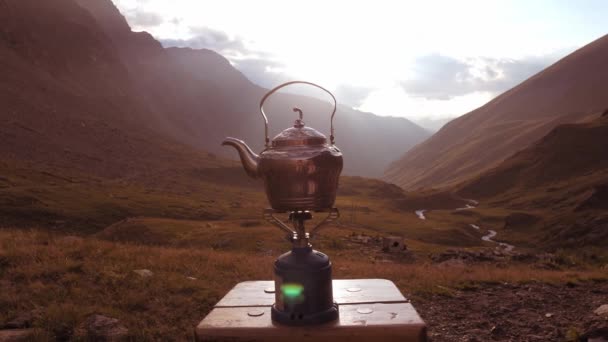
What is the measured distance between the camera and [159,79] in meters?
172

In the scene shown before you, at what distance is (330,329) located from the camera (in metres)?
2.92

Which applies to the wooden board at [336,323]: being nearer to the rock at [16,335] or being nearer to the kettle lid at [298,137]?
the kettle lid at [298,137]

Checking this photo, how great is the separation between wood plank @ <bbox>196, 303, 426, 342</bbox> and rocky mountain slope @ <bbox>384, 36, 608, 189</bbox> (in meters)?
127

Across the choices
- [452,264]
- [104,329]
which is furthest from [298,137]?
[452,264]

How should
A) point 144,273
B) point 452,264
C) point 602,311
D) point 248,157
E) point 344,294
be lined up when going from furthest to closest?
1. point 452,264
2. point 144,273
3. point 602,311
4. point 248,157
5. point 344,294

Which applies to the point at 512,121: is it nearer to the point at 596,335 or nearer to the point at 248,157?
the point at 596,335

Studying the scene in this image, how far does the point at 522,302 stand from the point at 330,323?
6.03 m

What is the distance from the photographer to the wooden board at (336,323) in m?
2.88

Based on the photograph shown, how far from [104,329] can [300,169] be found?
375 cm

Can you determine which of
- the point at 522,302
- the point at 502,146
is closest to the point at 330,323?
the point at 522,302

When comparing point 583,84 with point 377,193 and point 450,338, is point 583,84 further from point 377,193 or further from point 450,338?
point 450,338

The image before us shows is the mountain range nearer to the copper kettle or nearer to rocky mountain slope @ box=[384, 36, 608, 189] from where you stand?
the copper kettle

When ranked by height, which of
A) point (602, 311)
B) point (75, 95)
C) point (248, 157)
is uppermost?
point (75, 95)

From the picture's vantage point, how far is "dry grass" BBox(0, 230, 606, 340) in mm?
5641
